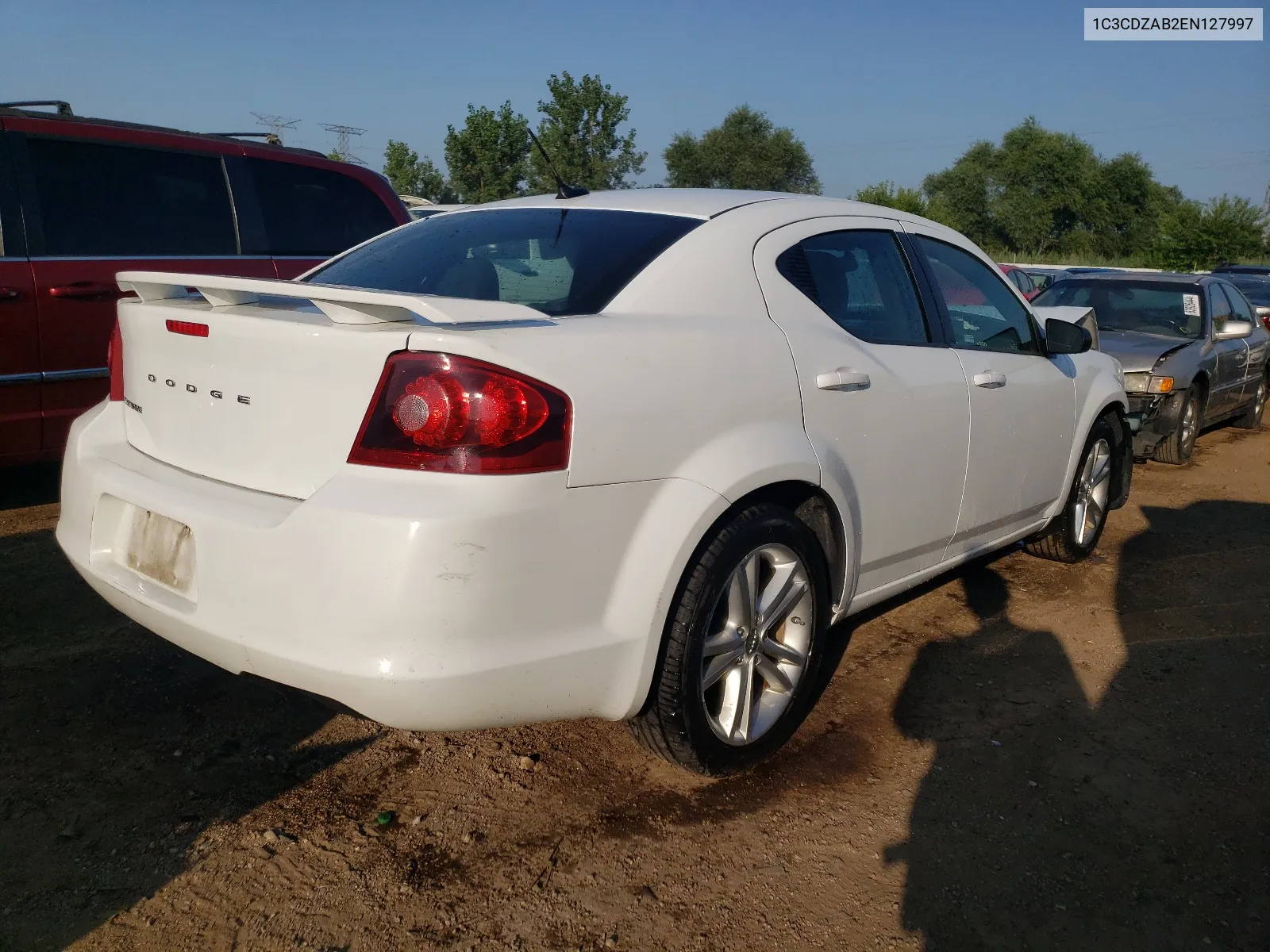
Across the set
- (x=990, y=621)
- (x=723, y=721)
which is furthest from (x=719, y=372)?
(x=990, y=621)

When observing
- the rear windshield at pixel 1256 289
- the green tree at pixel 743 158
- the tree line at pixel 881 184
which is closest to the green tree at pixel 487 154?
the tree line at pixel 881 184

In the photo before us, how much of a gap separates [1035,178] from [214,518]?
2700 inches

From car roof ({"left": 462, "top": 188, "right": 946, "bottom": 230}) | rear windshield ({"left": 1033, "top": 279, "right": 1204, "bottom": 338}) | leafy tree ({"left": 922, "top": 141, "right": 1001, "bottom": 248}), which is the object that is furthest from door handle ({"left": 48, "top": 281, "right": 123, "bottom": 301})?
leafy tree ({"left": 922, "top": 141, "right": 1001, "bottom": 248})

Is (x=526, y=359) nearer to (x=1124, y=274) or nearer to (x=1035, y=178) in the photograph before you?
(x=1124, y=274)

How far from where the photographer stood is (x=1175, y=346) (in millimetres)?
7965

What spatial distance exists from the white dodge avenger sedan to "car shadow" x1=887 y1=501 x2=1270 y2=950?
1.65 feet

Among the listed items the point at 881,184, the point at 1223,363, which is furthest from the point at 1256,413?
the point at 881,184

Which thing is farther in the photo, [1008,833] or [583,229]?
[583,229]

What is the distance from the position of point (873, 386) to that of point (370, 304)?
158 cm

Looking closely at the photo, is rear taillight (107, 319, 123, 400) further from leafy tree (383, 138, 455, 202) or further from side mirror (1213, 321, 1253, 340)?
leafy tree (383, 138, 455, 202)

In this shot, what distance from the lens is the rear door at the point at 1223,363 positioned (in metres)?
8.40

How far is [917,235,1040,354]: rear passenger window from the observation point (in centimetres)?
379

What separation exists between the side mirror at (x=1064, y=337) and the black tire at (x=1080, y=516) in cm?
60

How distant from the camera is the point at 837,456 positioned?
2967 mm
